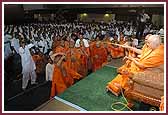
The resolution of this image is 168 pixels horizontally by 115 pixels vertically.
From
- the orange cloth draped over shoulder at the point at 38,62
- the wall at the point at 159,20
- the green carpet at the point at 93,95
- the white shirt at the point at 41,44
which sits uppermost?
the wall at the point at 159,20

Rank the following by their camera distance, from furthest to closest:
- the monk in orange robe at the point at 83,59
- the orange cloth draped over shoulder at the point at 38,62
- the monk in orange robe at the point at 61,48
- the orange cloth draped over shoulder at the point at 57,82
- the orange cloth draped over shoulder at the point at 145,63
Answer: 1. the monk in orange robe at the point at 83,59
2. the orange cloth draped over shoulder at the point at 57,82
3. the monk in orange robe at the point at 61,48
4. the orange cloth draped over shoulder at the point at 38,62
5. the orange cloth draped over shoulder at the point at 145,63

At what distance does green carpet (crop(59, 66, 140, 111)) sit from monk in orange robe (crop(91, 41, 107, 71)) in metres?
0.54

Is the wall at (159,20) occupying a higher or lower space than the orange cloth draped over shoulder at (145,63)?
higher

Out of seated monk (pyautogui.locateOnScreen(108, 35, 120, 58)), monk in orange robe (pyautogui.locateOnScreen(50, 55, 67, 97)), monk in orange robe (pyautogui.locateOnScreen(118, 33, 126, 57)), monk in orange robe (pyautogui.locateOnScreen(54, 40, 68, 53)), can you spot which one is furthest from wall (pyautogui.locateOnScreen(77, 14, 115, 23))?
monk in orange robe (pyautogui.locateOnScreen(50, 55, 67, 97))

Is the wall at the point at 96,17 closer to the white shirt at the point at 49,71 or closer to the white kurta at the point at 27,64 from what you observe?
the white kurta at the point at 27,64

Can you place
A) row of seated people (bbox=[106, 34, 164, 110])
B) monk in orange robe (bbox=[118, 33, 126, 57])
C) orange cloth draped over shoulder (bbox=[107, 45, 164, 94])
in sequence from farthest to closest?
1. monk in orange robe (bbox=[118, 33, 126, 57])
2. orange cloth draped over shoulder (bbox=[107, 45, 164, 94])
3. row of seated people (bbox=[106, 34, 164, 110])

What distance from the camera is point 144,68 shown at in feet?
5.97

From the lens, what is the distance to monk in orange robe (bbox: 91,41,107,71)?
298 centimetres

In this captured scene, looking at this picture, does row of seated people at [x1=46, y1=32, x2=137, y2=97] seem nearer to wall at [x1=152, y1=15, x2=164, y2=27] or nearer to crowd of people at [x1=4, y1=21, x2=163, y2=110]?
crowd of people at [x1=4, y1=21, x2=163, y2=110]

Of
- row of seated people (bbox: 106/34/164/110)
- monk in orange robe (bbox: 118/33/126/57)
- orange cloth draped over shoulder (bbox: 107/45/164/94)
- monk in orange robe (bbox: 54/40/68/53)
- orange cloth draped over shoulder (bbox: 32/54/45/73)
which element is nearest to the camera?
row of seated people (bbox: 106/34/164/110)

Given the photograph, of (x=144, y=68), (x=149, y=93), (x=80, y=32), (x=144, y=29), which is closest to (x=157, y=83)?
(x=149, y=93)

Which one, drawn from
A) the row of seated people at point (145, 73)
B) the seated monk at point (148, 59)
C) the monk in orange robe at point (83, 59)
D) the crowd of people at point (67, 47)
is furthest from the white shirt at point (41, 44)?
the seated monk at point (148, 59)

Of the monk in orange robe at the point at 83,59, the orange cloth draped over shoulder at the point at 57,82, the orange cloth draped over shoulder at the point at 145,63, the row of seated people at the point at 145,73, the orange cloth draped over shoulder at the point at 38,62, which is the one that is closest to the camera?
the row of seated people at the point at 145,73

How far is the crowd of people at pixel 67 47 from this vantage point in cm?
212
